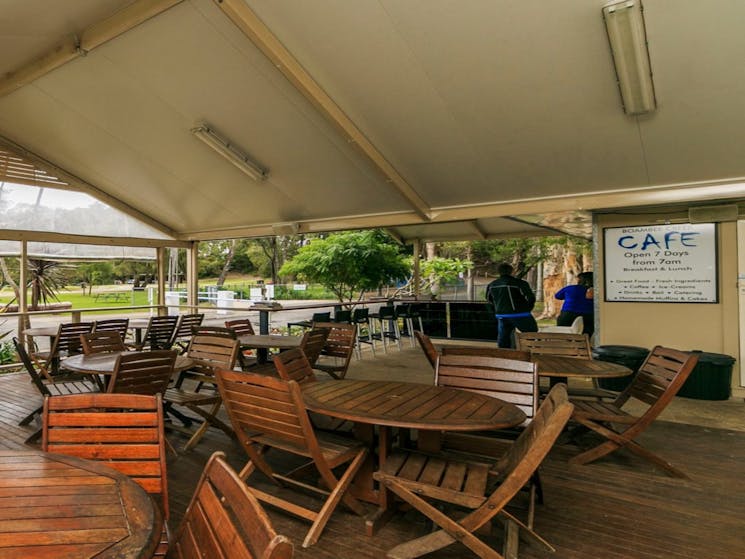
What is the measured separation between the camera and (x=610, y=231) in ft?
18.9

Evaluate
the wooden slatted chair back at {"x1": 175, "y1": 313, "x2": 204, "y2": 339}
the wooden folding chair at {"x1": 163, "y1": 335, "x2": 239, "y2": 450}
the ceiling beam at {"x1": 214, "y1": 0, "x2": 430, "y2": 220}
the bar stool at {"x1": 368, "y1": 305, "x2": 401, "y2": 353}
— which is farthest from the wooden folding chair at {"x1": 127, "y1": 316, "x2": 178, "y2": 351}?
the ceiling beam at {"x1": 214, "y1": 0, "x2": 430, "y2": 220}

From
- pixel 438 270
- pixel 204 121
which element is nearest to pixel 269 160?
pixel 204 121

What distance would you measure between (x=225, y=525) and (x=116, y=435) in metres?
0.98

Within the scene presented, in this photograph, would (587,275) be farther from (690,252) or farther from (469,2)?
(469,2)

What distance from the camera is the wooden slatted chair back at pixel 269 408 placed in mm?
2137

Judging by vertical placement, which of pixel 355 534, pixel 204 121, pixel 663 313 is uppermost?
pixel 204 121

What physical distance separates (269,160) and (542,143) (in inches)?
131

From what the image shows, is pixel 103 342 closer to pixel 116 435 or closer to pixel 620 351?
pixel 116 435

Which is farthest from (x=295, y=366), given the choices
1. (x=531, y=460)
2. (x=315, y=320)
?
(x=315, y=320)

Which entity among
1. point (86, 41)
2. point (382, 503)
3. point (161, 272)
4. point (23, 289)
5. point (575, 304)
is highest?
point (86, 41)

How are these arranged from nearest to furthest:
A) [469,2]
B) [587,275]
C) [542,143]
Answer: [469,2] < [542,143] < [587,275]

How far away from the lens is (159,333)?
634 centimetres

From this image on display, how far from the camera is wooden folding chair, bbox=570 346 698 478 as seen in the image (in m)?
2.98

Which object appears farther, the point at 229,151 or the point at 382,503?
the point at 229,151
